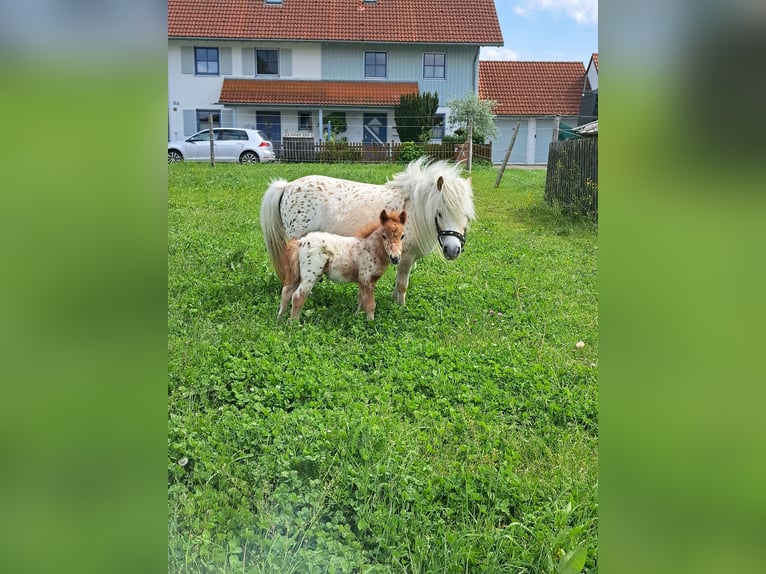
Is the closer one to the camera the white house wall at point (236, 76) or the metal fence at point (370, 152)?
the metal fence at point (370, 152)

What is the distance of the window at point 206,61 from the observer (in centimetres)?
2063

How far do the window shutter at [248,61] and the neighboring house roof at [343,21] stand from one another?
2.26 m

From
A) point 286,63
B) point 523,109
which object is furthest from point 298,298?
point 286,63

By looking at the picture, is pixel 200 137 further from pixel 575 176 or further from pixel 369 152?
pixel 575 176

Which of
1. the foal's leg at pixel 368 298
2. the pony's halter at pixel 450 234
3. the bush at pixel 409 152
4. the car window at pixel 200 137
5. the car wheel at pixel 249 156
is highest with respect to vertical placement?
the car window at pixel 200 137

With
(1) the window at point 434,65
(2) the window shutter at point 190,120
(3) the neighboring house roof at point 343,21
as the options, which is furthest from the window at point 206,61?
(1) the window at point 434,65

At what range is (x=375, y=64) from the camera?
68.4 ft

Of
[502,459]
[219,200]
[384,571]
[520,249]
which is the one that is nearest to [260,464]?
[384,571]

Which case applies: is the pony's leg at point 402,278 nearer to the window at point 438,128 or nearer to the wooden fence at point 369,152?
the wooden fence at point 369,152

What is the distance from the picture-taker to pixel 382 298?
553cm

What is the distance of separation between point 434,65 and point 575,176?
14918 millimetres
